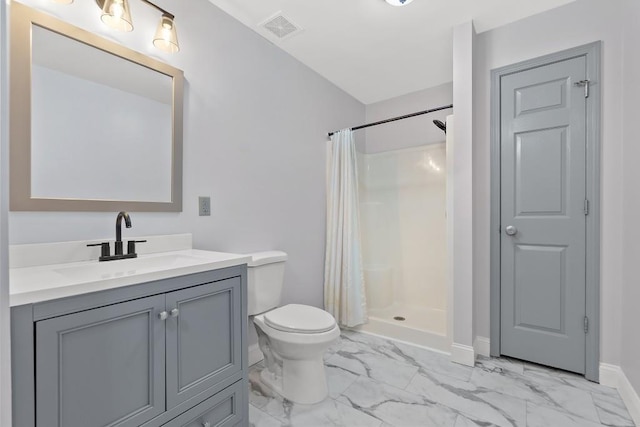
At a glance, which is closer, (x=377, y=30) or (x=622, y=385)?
(x=622, y=385)

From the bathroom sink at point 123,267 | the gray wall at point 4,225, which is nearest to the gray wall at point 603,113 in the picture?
the bathroom sink at point 123,267

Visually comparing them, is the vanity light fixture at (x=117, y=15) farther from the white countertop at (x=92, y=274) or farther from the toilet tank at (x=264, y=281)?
the toilet tank at (x=264, y=281)

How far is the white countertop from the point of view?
0.84 m

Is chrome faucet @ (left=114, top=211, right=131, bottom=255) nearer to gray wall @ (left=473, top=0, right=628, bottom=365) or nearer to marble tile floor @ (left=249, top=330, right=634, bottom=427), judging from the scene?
marble tile floor @ (left=249, top=330, right=634, bottom=427)

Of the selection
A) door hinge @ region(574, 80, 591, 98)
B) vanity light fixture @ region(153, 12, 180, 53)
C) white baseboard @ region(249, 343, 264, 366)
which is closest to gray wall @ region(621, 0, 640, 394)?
door hinge @ region(574, 80, 591, 98)

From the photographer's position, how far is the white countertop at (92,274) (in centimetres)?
84

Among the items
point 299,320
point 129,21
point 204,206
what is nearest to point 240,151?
point 204,206

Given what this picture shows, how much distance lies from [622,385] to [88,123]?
3158 millimetres

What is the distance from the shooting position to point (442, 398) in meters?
1.71

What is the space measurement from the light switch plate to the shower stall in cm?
174

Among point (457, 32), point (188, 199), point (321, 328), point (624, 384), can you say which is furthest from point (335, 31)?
point (624, 384)

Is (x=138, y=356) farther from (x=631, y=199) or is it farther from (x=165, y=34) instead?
(x=631, y=199)

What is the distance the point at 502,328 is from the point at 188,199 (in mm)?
2343

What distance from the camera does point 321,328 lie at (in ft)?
5.41
